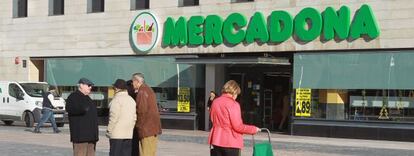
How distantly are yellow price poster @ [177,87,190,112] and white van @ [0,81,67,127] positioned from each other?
427cm

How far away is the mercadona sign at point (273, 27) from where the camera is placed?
22953 millimetres

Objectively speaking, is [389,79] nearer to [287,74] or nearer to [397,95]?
[397,95]

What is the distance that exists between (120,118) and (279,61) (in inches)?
555

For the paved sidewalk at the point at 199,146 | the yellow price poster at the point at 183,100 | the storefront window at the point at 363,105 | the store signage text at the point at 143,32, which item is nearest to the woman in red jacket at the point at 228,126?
the paved sidewalk at the point at 199,146

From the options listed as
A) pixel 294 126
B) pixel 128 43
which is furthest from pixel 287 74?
pixel 128 43

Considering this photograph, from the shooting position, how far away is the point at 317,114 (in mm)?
24328

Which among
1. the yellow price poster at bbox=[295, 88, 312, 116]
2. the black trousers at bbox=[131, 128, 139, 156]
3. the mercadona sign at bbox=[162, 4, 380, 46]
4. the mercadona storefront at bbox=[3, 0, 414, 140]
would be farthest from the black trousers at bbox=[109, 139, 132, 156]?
the yellow price poster at bbox=[295, 88, 312, 116]

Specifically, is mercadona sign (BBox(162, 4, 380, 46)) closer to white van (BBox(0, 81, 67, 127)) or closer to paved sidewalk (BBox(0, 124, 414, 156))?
paved sidewalk (BBox(0, 124, 414, 156))

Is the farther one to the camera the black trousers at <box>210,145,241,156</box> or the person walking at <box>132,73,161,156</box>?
the person walking at <box>132,73,161,156</box>

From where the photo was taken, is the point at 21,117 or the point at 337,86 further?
the point at 21,117

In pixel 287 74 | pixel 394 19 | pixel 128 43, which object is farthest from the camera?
pixel 128 43

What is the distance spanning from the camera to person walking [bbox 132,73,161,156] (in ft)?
36.7

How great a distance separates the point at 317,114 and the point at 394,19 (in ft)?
13.6

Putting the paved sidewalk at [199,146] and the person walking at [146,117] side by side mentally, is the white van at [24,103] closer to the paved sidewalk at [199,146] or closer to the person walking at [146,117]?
the paved sidewalk at [199,146]
